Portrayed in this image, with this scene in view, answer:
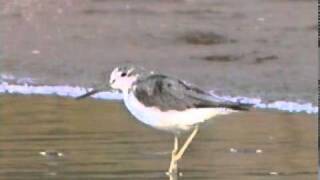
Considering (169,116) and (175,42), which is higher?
(169,116)

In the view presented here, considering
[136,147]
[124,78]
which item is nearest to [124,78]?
[124,78]

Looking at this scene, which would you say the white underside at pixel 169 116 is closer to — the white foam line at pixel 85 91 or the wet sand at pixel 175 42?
the white foam line at pixel 85 91

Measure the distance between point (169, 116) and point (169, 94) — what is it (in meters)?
0.16

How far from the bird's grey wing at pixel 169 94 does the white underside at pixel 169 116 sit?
3 centimetres

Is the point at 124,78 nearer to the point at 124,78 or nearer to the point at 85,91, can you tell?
the point at 124,78

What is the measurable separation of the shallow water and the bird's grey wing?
0.45m

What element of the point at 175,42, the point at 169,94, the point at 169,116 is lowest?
the point at 175,42

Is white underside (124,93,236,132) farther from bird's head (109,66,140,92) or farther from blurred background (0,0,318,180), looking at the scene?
blurred background (0,0,318,180)

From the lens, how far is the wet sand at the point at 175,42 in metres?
14.5

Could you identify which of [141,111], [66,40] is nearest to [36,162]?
[141,111]

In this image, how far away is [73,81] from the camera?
593 inches

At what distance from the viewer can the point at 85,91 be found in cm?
1445

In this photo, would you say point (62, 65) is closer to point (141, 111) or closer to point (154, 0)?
point (154, 0)

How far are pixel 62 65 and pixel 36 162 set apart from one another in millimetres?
6637
